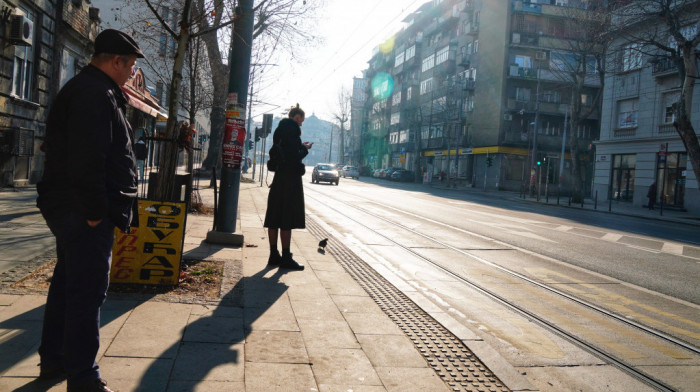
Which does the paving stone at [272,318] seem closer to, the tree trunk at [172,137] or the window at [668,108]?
the tree trunk at [172,137]

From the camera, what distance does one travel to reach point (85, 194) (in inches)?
107

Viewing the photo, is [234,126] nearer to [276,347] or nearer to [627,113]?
[276,347]

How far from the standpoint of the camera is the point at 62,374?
3035 millimetres

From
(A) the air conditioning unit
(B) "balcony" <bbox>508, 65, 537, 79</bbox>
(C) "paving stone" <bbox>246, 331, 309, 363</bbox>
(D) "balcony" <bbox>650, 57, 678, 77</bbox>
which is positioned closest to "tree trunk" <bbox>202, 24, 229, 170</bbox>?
(A) the air conditioning unit

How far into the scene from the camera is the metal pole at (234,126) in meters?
7.87

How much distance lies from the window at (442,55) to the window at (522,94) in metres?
11.9

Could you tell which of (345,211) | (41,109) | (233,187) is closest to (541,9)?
(345,211)

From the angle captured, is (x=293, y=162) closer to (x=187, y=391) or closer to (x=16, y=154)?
(x=187, y=391)

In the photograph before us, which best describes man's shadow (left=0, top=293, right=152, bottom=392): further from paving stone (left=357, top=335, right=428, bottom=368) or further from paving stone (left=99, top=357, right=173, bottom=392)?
paving stone (left=357, top=335, right=428, bottom=368)

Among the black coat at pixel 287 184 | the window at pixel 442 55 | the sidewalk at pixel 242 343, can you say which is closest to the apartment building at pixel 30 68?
the black coat at pixel 287 184

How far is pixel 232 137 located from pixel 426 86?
204ft

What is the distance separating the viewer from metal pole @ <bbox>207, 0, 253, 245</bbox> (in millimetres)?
7871

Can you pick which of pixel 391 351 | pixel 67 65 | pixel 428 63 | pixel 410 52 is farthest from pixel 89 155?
pixel 410 52

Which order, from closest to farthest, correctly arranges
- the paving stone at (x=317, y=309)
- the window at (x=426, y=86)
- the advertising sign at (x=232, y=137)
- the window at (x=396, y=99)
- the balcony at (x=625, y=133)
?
the paving stone at (x=317, y=309), the advertising sign at (x=232, y=137), the balcony at (x=625, y=133), the window at (x=426, y=86), the window at (x=396, y=99)
